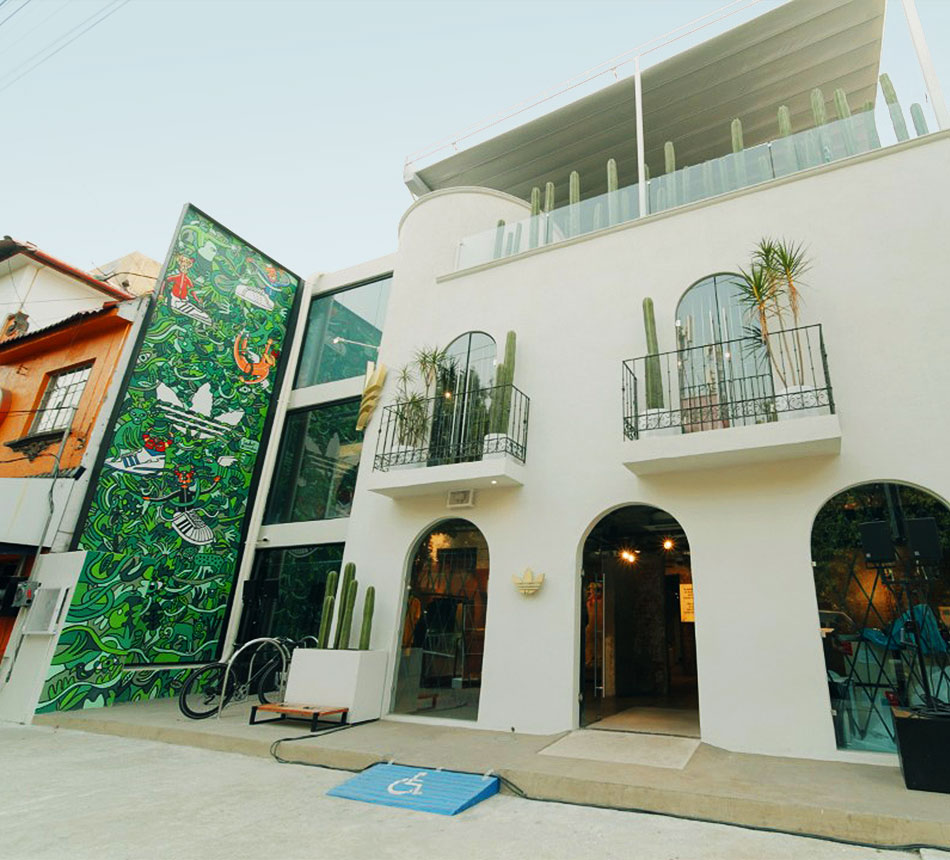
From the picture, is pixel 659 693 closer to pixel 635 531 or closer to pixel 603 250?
pixel 635 531

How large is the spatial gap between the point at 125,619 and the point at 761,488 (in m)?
8.98

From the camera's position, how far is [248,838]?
3.34 meters

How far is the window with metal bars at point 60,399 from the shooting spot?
966 cm

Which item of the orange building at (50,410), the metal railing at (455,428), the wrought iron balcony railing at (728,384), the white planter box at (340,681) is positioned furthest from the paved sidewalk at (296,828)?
the orange building at (50,410)

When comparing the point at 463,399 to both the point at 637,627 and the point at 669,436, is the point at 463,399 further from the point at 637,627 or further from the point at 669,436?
the point at 637,627

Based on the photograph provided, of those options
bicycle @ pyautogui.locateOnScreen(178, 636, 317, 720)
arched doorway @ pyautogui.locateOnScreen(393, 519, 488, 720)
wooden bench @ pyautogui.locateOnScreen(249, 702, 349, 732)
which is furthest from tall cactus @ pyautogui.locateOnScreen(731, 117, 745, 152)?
bicycle @ pyautogui.locateOnScreen(178, 636, 317, 720)

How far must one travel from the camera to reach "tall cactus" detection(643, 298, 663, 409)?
657 cm

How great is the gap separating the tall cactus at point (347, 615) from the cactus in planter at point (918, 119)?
29.3ft

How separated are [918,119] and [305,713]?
989 cm

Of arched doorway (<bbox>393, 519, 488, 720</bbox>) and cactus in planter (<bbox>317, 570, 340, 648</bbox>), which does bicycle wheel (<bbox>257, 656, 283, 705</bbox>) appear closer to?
cactus in planter (<bbox>317, 570, 340, 648</bbox>)

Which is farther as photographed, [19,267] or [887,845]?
[19,267]

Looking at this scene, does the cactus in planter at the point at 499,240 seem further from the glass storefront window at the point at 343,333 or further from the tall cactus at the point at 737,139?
the tall cactus at the point at 737,139

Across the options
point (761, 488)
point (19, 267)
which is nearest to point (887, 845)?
point (761, 488)

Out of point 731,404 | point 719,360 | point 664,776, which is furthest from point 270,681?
point 719,360
